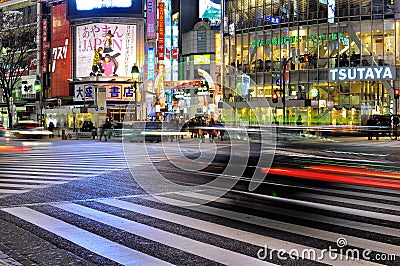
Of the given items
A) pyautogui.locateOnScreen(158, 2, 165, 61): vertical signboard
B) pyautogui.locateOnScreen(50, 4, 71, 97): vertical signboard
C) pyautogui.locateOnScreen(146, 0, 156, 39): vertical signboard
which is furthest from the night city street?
pyautogui.locateOnScreen(50, 4, 71, 97): vertical signboard

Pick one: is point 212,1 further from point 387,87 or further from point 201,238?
point 201,238

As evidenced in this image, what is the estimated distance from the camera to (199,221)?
9055 millimetres

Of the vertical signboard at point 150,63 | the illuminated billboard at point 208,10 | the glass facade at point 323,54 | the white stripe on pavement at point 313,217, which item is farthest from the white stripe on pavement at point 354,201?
the illuminated billboard at point 208,10

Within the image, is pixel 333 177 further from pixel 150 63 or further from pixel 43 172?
pixel 150 63

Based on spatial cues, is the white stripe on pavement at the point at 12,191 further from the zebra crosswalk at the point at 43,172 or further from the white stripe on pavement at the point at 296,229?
the white stripe on pavement at the point at 296,229

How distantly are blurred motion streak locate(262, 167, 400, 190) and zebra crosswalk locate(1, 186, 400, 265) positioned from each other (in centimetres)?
212

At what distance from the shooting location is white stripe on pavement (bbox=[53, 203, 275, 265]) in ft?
21.8

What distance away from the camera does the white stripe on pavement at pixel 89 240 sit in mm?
6749

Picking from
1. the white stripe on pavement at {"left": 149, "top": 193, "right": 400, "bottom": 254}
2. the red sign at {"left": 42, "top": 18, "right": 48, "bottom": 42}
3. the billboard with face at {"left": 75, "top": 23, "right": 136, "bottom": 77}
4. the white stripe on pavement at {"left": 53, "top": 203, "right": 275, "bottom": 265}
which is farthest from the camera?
the red sign at {"left": 42, "top": 18, "right": 48, "bottom": 42}

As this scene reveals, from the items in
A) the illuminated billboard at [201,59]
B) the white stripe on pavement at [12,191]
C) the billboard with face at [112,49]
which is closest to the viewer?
the white stripe on pavement at [12,191]

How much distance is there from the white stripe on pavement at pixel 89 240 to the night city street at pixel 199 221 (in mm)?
14

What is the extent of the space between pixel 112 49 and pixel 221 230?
6923cm

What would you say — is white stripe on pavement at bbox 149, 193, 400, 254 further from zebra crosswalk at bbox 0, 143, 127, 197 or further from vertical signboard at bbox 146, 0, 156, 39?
vertical signboard at bbox 146, 0, 156, 39

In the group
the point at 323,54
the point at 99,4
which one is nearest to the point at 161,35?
the point at 99,4
